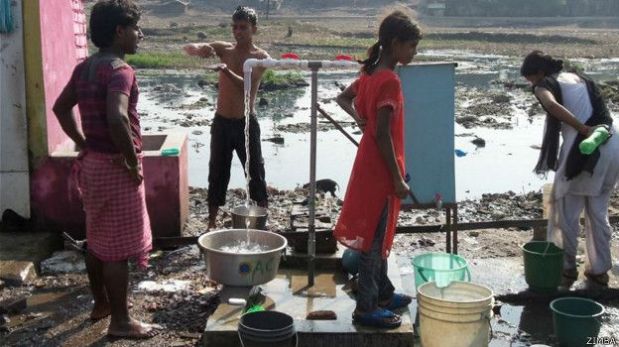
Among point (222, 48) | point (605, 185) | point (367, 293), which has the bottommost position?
point (367, 293)

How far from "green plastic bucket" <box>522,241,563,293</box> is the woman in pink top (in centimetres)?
284

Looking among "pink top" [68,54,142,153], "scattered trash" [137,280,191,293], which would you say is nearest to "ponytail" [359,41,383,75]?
"pink top" [68,54,142,153]

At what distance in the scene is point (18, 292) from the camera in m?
5.67

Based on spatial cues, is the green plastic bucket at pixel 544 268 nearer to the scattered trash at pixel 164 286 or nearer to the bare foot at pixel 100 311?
the scattered trash at pixel 164 286

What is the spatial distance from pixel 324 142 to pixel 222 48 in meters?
8.71

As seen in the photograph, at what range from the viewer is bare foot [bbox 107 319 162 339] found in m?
4.71

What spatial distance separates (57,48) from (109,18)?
289 centimetres

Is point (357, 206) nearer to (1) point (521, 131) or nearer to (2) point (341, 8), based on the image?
(1) point (521, 131)

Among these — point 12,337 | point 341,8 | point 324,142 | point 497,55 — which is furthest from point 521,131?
point 341,8

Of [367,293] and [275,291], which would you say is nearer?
[367,293]

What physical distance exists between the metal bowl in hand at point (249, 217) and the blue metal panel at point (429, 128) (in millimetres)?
1185

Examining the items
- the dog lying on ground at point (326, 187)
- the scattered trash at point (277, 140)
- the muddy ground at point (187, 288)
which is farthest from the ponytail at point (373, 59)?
the scattered trash at point (277, 140)

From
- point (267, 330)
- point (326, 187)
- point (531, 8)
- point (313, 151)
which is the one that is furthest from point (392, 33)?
point (531, 8)

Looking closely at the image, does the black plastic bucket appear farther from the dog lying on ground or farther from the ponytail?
the dog lying on ground
